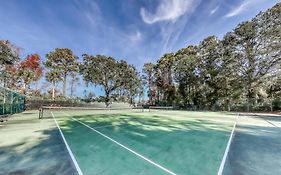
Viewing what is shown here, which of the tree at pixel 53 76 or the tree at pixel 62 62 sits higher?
the tree at pixel 62 62

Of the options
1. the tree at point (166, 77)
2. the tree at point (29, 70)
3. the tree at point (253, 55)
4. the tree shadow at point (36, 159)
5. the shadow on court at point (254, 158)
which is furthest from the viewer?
the tree at point (166, 77)

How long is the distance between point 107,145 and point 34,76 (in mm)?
37974

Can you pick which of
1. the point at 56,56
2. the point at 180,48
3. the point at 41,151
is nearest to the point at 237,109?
the point at 180,48

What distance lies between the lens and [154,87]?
165 feet

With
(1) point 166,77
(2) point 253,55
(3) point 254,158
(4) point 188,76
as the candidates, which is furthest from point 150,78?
(3) point 254,158

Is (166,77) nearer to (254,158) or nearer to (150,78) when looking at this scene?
(150,78)

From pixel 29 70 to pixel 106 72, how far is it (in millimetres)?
15100

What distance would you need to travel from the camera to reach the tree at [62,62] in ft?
133

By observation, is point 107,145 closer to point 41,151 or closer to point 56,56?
point 41,151

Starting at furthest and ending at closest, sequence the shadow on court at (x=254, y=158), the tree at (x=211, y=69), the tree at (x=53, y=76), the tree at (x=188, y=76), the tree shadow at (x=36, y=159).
→ 1. the tree at (x=53, y=76)
2. the tree at (x=188, y=76)
3. the tree at (x=211, y=69)
4. the tree shadow at (x=36, y=159)
5. the shadow on court at (x=254, y=158)

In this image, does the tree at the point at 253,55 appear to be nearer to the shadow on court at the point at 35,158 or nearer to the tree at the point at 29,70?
the shadow on court at the point at 35,158

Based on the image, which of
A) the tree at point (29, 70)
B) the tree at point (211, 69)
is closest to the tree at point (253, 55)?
the tree at point (211, 69)

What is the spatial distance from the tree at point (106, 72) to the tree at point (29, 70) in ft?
30.5

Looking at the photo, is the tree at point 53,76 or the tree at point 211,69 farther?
the tree at point 53,76
